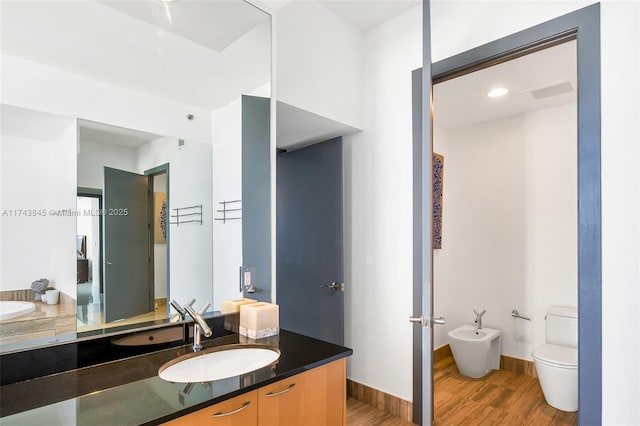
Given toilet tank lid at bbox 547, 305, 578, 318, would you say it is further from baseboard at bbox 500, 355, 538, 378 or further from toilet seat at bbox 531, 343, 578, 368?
baseboard at bbox 500, 355, 538, 378

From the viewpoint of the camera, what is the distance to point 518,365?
326cm

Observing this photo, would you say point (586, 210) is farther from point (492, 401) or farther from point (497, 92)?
point (492, 401)

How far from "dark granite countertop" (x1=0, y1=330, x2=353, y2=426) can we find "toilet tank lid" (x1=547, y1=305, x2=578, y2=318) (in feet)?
8.17

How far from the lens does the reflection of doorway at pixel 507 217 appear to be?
2.79 metres

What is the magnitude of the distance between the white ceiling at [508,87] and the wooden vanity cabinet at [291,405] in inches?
89.8

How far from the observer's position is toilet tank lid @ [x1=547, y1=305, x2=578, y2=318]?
2.90 m

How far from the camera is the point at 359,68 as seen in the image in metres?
2.59

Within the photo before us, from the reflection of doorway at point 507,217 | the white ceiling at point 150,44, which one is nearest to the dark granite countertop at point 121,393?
the white ceiling at point 150,44

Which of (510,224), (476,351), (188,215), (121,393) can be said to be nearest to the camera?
(121,393)

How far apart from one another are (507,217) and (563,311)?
911mm

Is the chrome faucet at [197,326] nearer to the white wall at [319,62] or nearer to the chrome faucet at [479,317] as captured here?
the white wall at [319,62]

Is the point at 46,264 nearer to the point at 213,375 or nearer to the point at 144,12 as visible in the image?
the point at 213,375

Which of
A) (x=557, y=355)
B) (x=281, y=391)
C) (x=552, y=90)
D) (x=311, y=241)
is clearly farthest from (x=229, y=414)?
(x=552, y=90)

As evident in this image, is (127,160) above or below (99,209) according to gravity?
above
